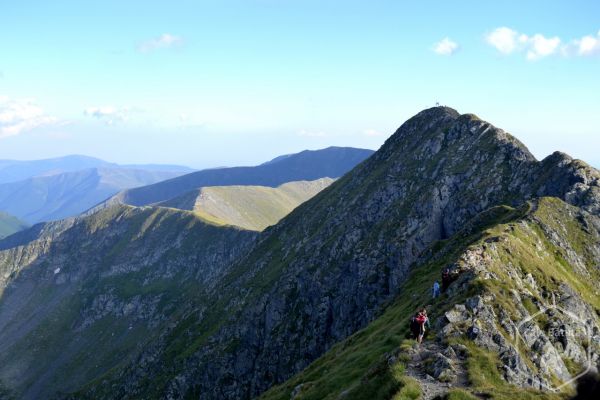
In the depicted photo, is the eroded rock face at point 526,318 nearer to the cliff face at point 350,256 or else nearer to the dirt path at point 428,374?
the dirt path at point 428,374

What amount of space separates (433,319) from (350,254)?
78362mm

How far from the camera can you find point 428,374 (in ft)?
106

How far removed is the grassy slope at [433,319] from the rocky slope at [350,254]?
12.3 m

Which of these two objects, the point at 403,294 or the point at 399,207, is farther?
the point at 399,207

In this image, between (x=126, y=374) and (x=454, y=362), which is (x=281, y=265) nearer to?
(x=126, y=374)

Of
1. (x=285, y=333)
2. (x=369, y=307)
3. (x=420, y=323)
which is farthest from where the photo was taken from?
(x=285, y=333)

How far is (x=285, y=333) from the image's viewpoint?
11288 cm

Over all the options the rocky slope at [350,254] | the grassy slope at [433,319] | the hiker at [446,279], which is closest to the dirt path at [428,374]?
the grassy slope at [433,319]

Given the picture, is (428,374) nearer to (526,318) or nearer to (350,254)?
(526,318)

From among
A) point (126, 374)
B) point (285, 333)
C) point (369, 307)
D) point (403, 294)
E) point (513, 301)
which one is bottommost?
point (126, 374)

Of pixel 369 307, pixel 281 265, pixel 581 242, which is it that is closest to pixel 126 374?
pixel 281 265

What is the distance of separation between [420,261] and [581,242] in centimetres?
2355

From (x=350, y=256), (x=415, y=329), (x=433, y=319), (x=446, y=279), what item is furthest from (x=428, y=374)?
(x=350, y=256)


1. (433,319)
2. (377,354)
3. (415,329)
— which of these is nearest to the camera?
(415,329)
